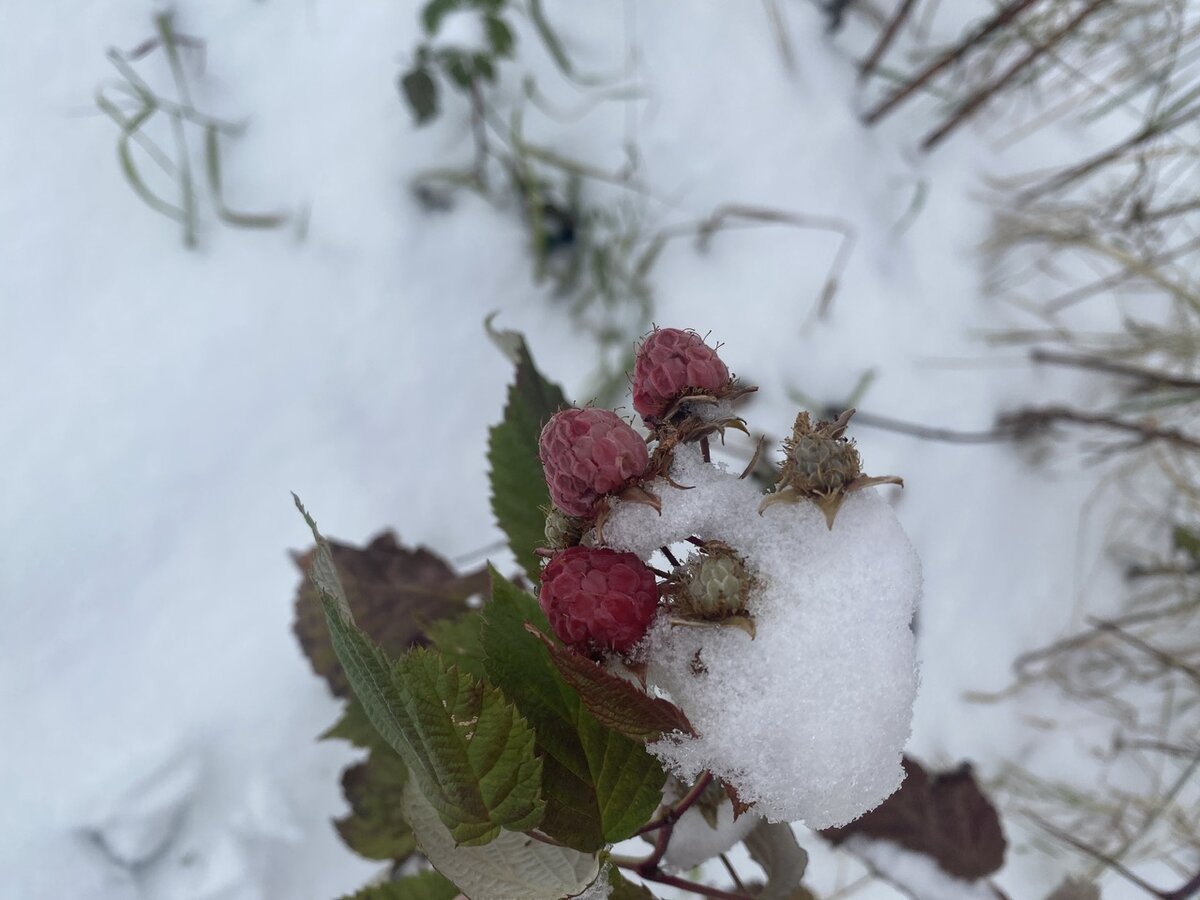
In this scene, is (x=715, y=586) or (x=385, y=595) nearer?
(x=715, y=586)

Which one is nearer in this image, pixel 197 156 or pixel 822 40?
pixel 197 156

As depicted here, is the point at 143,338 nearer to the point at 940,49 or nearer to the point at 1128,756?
the point at 940,49

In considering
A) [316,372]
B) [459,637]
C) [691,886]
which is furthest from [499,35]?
[691,886]

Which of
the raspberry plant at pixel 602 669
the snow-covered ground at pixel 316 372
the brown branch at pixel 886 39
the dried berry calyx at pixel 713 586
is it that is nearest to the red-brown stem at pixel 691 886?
the raspberry plant at pixel 602 669

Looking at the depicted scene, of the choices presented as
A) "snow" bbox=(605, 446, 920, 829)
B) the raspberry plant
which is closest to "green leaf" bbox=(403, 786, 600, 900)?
the raspberry plant

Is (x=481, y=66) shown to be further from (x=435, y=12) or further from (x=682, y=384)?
(x=682, y=384)

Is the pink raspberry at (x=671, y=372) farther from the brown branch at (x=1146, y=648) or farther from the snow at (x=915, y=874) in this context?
the brown branch at (x=1146, y=648)

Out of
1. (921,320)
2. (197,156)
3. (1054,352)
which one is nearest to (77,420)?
(197,156)
